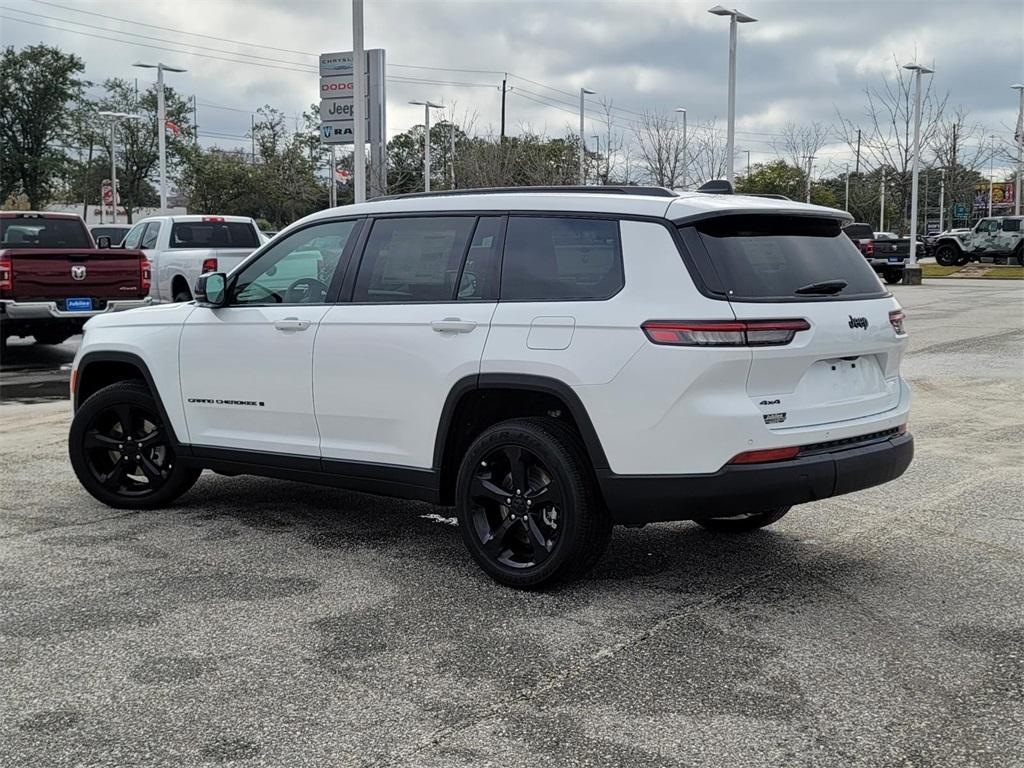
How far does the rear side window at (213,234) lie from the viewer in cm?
1886

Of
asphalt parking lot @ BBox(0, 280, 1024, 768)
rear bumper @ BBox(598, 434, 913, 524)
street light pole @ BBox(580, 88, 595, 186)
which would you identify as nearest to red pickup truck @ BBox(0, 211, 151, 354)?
asphalt parking lot @ BBox(0, 280, 1024, 768)

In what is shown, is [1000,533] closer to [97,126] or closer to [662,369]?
[662,369]

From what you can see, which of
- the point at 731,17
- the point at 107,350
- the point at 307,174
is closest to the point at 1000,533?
the point at 107,350

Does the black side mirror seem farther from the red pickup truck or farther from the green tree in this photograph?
the green tree

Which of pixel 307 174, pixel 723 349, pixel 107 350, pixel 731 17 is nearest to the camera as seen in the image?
pixel 723 349

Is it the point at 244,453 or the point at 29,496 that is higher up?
the point at 244,453

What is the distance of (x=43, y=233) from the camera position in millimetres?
16078

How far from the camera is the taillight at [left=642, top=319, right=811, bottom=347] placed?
14.0 feet

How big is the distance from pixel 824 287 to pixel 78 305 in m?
11.7

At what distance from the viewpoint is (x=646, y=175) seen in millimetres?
40469

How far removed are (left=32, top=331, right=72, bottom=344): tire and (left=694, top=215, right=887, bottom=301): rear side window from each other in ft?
41.4

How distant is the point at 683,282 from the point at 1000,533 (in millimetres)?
2616

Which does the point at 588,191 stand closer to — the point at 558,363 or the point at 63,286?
the point at 558,363

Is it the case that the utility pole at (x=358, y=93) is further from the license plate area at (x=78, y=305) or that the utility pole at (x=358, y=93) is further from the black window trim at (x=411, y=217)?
the black window trim at (x=411, y=217)
